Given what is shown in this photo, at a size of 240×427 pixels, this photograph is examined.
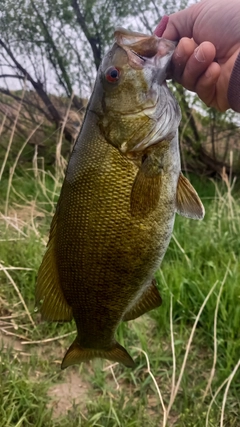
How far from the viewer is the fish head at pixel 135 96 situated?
3.90 ft

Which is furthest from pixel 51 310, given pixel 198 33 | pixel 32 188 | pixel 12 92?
pixel 12 92

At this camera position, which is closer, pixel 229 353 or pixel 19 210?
pixel 229 353

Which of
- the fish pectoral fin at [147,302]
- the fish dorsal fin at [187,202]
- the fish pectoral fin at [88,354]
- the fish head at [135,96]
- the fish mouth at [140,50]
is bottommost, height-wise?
the fish pectoral fin at [88,354]

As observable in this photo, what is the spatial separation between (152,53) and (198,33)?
19.6 inches

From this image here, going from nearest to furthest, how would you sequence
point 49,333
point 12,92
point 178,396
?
point 178,396 < point 49,333 < point 12,92

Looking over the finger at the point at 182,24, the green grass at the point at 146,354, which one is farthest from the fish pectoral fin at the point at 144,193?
the green grass at the point at 146,354

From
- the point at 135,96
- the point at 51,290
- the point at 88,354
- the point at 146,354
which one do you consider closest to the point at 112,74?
the point at 135,96

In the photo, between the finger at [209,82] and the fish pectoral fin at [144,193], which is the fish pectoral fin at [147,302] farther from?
the finger at [209,82]

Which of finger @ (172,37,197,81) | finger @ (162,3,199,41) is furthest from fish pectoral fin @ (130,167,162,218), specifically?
finger @ (162,3,199,41)

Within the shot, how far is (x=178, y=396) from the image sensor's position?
6.98 feet

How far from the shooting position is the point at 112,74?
3.94 ft

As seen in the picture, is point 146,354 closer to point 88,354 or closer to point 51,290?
point 88,354

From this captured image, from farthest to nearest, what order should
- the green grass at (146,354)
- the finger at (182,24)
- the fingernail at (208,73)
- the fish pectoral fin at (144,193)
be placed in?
the green grass at (146,354)
the finger at (182,24)
the fingernail at (208,73)
the fish pectoral fin at (144,193)

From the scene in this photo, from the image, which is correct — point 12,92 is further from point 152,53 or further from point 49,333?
point 152,53
